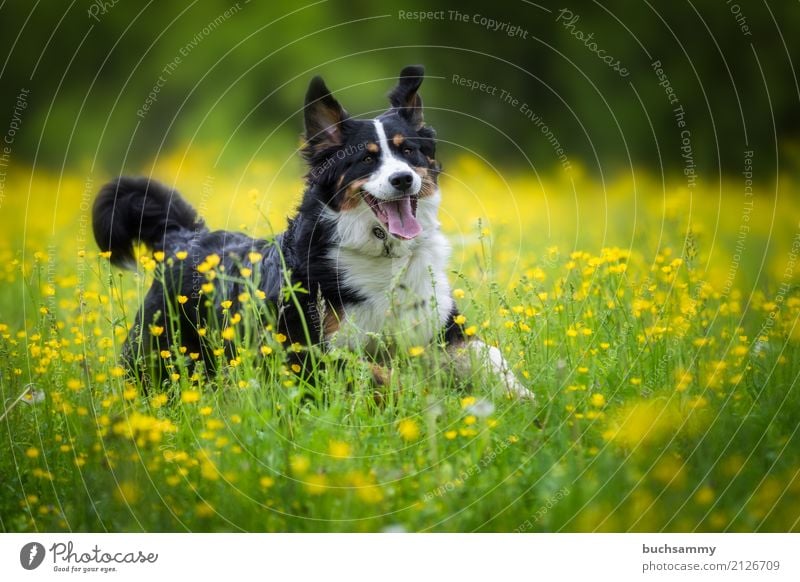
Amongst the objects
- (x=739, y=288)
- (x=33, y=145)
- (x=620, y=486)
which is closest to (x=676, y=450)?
(x=620, y=486)

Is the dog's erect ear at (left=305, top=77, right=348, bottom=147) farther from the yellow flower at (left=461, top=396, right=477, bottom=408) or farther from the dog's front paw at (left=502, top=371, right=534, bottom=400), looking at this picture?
the yellow flower at (left=461, top=396, right=477, bottom=408)

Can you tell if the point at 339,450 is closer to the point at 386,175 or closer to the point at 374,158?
the point at 386,175

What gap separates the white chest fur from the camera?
4695 mm

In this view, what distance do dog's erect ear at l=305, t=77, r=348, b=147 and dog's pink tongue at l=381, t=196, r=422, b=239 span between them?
1.68ft

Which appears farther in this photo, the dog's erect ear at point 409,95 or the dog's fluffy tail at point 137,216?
the dog's fluffy tail at point 137,216

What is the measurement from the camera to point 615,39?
23.0 feet

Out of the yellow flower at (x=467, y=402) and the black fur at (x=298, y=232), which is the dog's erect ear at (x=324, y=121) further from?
the yellow flower at (x=467, y=402)

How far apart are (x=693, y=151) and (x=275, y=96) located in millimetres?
3918

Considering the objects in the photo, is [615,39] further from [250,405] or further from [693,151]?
[250,405]

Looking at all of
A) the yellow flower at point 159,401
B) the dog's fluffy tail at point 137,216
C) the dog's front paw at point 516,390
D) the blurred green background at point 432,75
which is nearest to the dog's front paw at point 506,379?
the dog's front paw at point 516,390

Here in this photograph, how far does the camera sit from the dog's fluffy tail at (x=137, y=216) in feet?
18.2
